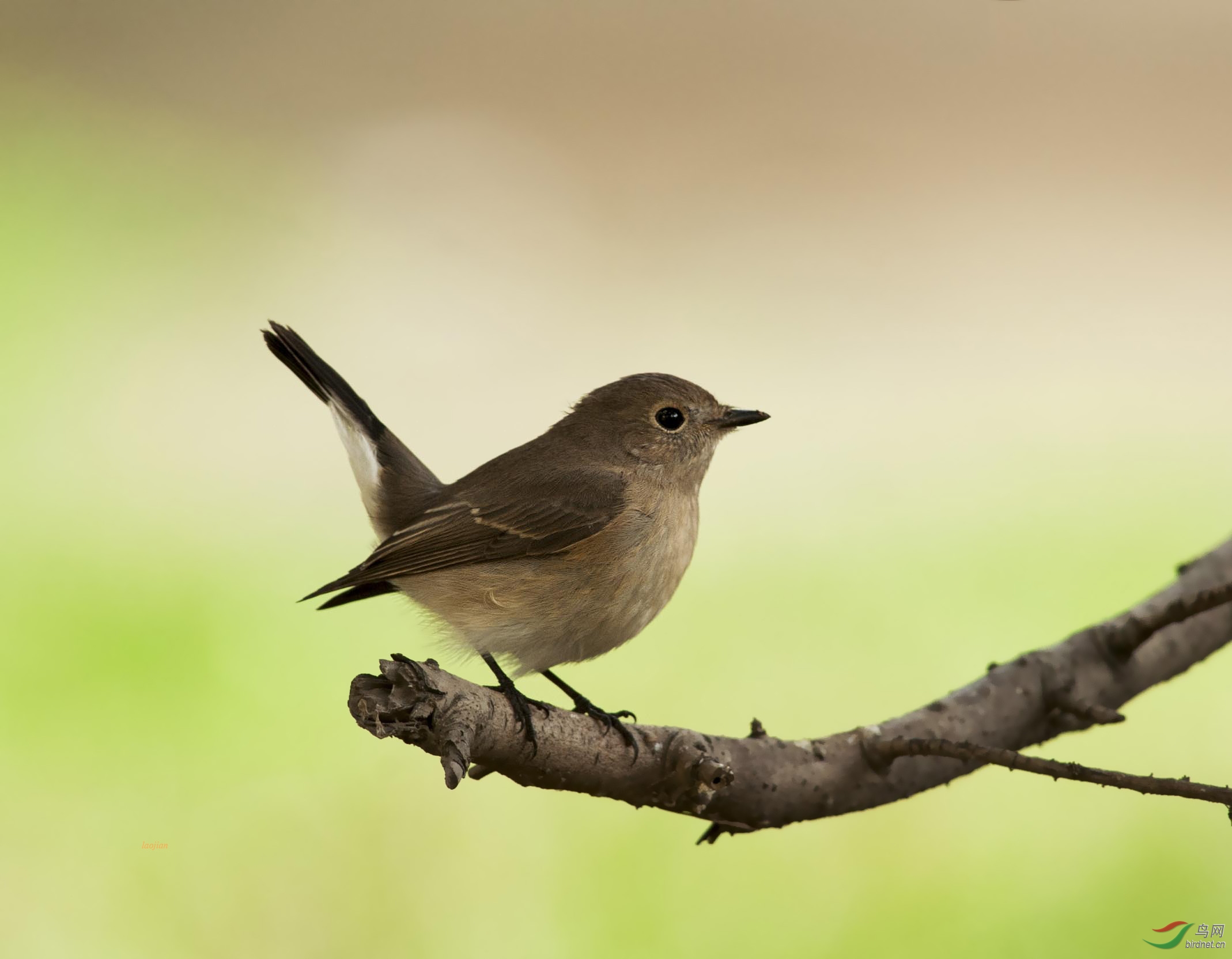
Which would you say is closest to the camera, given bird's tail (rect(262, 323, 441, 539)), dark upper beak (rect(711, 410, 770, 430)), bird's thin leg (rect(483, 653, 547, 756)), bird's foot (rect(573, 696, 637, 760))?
bird's thin leg (rect(483, 653, 547, 756))

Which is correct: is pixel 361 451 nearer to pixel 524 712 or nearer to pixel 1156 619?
pixel 524 712

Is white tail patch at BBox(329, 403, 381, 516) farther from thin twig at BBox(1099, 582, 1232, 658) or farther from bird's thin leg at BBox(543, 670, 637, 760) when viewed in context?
thin twig at BBox(1099, 582, 1232, 658)

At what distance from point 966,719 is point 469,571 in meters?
1.18

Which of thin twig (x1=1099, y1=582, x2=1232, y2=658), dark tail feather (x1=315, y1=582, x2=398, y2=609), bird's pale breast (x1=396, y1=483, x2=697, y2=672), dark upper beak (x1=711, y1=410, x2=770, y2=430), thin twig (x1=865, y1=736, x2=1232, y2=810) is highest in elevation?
dark upper beak (x1=711, y1=410, x2=770, y2=430)

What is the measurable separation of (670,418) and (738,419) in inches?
6.8

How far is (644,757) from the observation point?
2160mm

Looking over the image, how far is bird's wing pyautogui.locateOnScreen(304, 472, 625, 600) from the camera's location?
8.19 ft

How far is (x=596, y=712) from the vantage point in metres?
2.36

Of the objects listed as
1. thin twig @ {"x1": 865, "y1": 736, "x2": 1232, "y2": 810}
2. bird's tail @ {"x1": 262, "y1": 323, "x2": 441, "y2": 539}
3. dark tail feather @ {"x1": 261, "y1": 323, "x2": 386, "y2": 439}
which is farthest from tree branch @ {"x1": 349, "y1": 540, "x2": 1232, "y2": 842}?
dark tail feather @ {"x1": 261, "y1": 323, "x2": 386, "y2": 439}

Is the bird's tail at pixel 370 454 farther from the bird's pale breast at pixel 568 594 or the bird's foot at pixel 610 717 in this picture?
the bird's foot at pixel 610 717

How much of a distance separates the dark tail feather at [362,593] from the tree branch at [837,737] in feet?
1.94

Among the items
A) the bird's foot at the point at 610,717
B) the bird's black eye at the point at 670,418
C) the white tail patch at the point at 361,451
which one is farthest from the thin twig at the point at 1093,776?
the white tail patch at the point at 361,451

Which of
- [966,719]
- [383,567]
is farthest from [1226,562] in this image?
[383,567]

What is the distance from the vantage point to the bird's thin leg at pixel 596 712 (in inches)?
85.4
